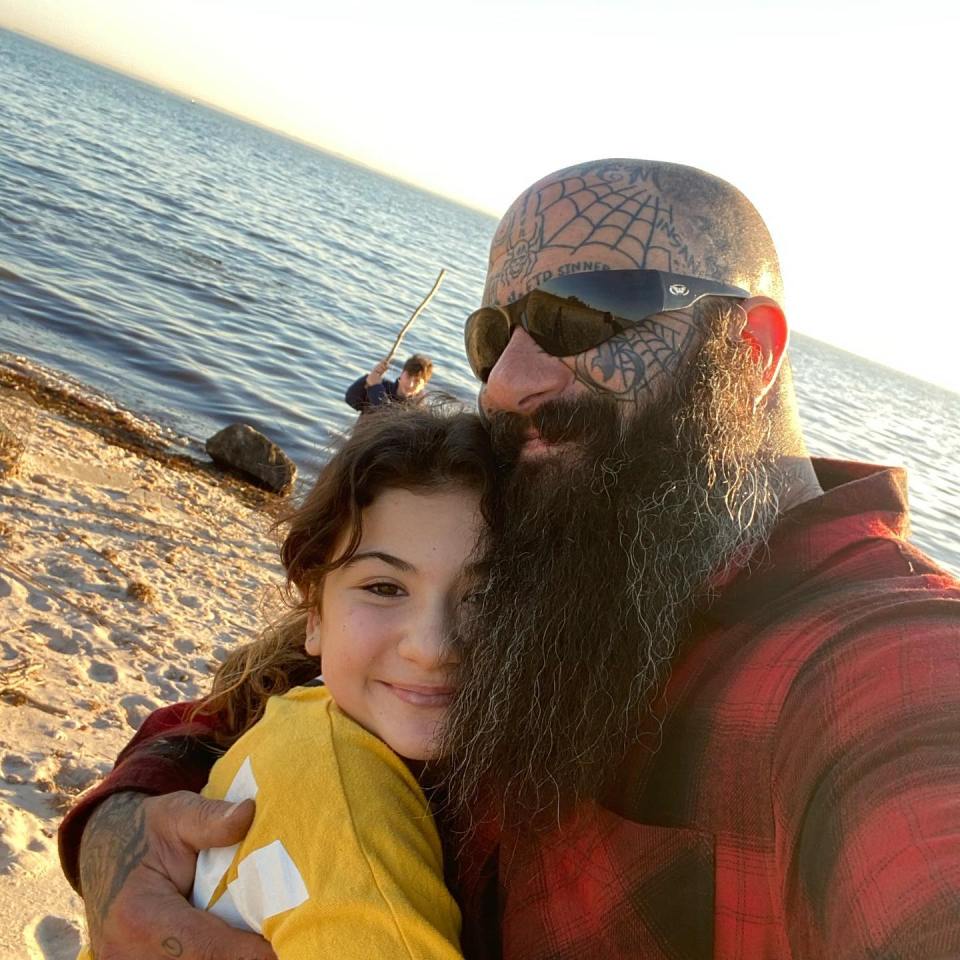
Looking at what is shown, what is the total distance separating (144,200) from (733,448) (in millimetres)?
30309

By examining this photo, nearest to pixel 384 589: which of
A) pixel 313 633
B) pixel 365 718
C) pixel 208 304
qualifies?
pixel 365 718

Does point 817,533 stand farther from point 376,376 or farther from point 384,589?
point 376,376

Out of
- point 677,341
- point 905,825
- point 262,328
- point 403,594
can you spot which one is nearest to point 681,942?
point 905,825

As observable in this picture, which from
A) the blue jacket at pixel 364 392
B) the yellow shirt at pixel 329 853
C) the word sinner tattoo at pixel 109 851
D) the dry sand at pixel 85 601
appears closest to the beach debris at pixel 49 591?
the dry sand at pixel 85 601

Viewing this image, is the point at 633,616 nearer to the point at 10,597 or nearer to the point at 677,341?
the point at 677,341

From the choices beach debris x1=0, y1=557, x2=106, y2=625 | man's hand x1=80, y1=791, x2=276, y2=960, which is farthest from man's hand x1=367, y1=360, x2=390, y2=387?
man's hand x1=80, y1=791, x2=276, y2=960

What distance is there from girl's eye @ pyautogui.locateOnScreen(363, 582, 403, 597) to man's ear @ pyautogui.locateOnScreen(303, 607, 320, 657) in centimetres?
35

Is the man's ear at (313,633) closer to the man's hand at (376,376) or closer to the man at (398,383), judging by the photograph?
the man at (398,383)

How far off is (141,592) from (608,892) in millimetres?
5186

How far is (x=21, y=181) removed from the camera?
22859 mm

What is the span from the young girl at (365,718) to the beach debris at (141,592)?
3.81 metres

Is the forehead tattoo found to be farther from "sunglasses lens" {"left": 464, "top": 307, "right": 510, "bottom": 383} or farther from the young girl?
the young girl

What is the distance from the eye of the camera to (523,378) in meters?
1.97

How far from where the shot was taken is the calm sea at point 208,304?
12.1m
